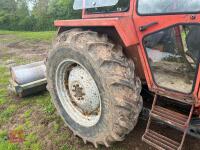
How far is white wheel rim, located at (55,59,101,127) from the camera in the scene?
334cm

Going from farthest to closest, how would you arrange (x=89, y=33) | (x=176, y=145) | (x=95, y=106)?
(x=95, y=106), (x=89, y=33), (x=176, y=145)

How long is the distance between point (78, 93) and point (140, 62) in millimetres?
953

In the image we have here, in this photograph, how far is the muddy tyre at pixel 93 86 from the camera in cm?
279

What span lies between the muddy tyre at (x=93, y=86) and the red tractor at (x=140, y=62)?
0.01 meters

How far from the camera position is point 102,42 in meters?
2.93

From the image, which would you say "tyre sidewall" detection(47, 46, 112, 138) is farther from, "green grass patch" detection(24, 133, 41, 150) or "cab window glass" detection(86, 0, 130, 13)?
"cab window glass" detection(86, 0, 130, 13)

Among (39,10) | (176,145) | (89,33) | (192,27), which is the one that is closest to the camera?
(192,27)

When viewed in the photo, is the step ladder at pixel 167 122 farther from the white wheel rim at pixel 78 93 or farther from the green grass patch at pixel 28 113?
the green grass patch at pixel 28 113

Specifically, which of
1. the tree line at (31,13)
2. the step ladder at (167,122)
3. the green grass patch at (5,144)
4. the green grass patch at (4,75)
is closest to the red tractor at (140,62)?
the step ladder at (167,122)

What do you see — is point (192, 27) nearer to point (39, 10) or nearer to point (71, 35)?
point (71, 35)

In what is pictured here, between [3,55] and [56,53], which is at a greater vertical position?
[56,53]

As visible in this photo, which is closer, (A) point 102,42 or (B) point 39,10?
(A) point 102,42

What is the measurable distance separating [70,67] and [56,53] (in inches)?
10.5

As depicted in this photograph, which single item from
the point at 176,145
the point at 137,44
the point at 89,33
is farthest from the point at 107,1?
the point at 176,145
